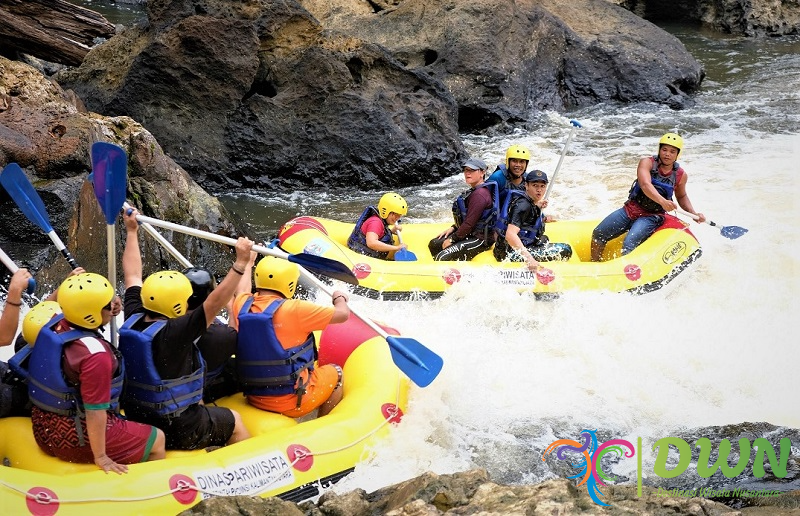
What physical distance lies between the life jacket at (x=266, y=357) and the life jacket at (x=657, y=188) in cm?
359

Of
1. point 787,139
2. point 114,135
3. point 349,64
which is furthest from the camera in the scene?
point 787,139

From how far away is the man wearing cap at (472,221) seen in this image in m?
6.63

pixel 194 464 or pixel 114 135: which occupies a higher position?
pixel 114 135

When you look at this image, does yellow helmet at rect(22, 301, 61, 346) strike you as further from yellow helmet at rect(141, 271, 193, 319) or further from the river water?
the river water

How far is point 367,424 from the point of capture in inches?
176

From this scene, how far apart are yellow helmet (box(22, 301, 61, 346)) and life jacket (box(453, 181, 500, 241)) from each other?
11.5 ft

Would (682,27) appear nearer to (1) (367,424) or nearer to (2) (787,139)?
(2) (787,139)

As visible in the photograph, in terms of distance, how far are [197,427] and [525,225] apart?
11.1 ft

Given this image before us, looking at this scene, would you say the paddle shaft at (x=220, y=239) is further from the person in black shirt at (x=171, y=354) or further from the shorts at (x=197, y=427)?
the shorts at (x=197, y=427)

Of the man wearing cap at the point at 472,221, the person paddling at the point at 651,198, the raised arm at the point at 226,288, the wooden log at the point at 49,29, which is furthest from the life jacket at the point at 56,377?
the wooden log at the point at 49,29

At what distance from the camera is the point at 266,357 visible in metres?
4.29

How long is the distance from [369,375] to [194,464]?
119 cm

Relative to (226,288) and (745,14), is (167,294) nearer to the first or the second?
(226,288)

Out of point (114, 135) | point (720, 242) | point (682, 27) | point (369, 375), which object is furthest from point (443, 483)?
point (682, 27)
